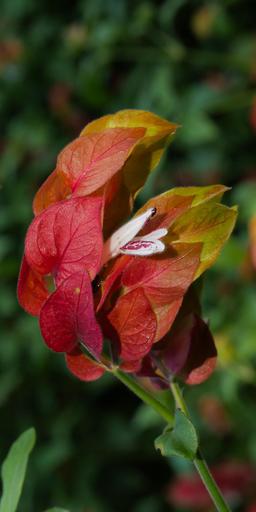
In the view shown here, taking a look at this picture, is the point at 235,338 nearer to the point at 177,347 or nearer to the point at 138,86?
the point at 177,347

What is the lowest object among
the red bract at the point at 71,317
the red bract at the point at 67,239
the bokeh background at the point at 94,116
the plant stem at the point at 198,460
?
the bokeh background at the point at 94,116

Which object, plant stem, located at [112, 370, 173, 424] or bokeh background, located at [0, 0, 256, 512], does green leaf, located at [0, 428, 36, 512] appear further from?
bokeh background, located at [0, 0, 256, 512]

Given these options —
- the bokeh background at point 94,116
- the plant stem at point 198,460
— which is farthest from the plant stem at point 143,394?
the bokeh background at point 94,116

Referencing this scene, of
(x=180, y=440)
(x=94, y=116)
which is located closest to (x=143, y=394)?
(x=180, y=440)

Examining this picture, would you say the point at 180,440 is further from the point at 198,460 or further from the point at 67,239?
the point at 67,239

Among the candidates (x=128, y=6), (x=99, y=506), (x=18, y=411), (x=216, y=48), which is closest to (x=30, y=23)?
(x=128, y=6)

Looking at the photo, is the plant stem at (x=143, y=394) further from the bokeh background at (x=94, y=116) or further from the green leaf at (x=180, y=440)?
the bokeh background at (x=94, y=116)

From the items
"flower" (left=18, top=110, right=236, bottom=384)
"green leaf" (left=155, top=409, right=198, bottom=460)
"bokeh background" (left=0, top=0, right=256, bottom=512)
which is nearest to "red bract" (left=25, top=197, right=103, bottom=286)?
"flower" (left=18, top=110, right=236, bottom=384)
